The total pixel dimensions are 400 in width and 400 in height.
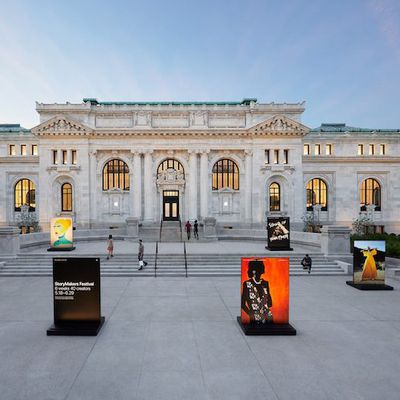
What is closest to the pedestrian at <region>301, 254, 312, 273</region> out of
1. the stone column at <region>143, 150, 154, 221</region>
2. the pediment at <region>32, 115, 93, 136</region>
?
the stone column at <region>143, 150, 154, 221</region>

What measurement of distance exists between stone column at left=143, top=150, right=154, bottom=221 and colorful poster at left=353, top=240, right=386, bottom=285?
29.3 meters

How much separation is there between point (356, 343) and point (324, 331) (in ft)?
3.43

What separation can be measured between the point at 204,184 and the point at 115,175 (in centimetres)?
1333

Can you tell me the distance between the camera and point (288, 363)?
7363mm

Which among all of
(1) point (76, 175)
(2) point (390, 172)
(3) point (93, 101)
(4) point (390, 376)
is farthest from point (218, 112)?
(4) point (390, 376)

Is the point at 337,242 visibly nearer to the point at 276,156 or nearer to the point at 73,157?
the point at 276,156

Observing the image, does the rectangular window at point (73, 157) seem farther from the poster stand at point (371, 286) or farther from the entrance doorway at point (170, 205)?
the poster stand at point (371, 286)

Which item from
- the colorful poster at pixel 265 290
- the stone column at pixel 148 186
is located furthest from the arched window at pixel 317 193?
Answer: the colorful poster at pixel 265 290

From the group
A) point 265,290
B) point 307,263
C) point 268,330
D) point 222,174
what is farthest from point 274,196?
point 268,330

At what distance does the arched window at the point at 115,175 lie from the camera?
4045 cm

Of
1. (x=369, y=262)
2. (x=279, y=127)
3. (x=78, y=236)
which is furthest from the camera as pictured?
(x=279, y=127)

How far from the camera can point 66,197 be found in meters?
40.2

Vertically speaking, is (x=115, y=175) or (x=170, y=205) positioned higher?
(x=115, y=175)

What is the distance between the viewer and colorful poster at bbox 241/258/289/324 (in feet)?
30.4
